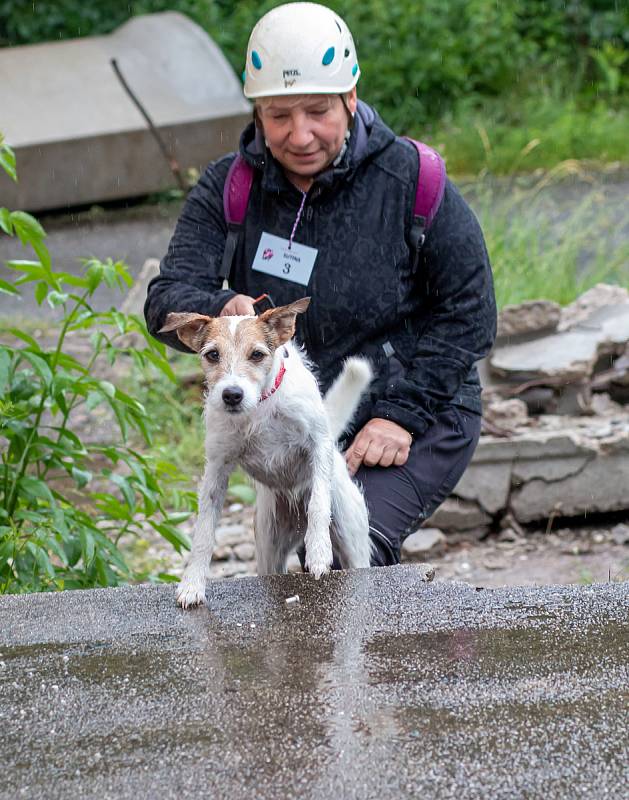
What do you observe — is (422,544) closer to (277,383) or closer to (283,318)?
(277,383)

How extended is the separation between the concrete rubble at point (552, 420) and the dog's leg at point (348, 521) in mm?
2383

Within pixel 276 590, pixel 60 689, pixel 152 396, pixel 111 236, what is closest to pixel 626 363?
pixel 152 396

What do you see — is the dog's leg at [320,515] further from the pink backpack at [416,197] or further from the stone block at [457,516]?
the stone block at [457,516]

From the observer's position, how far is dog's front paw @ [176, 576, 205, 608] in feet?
10.1

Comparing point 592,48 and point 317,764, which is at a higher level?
point 317,764

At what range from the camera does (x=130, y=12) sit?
1327 cm

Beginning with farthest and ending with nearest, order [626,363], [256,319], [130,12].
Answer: [130,12] < [626,363] < [256,319]

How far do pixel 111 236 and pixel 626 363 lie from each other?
17.9ft

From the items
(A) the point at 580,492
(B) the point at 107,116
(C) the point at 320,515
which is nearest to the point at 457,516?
(A) the point at 580,492

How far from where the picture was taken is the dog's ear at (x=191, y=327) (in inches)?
119

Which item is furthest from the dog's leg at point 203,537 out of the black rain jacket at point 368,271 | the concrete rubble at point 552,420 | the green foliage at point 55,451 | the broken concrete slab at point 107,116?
the broken concrete slab at point 107,116

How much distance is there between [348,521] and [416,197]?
3.38ft

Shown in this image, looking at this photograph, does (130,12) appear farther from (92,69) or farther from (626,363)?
(626,363)

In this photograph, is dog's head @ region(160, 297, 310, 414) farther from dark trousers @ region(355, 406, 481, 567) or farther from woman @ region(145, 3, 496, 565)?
dark trousers @ region(355, 406, 481, 567)
